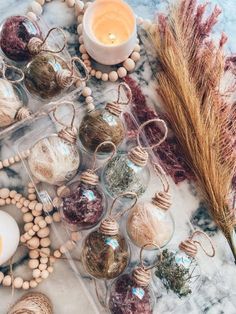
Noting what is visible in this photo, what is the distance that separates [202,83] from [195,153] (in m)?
0.15

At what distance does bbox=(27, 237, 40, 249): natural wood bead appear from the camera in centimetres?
121

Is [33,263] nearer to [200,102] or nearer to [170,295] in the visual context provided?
[170,295]

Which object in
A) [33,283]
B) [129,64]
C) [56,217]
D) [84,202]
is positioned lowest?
[33,283]

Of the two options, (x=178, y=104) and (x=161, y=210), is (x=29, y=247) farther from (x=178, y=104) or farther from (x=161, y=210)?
(x=178, y=104)

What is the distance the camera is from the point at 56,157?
3.67 ft

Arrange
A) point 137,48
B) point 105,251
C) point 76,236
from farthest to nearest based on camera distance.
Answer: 1. point 137,48
2. point 76,236
3. point 105,251

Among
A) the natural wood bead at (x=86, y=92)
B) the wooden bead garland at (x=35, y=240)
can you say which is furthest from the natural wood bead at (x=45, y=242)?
the natural wood bead at (x=86, y=92)

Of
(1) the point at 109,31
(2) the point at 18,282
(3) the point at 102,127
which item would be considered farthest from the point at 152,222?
(1) the point at 109,31

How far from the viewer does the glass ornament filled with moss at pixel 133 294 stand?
3.56 feet

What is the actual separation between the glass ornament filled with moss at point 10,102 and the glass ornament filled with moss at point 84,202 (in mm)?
182

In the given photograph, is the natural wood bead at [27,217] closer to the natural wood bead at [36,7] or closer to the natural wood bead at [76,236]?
the natural wood bead at [76,236]

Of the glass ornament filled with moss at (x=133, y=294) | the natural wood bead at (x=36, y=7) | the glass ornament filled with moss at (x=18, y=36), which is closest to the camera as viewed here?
the glass ornament filled with moss at (x=133, y=294)

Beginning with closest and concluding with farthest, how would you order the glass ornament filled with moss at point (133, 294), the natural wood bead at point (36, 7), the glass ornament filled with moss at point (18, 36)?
1. the glass ornament filled with moss at point (133, 294)
2. the glass ornament filled with moss at point (18, 36)
3. the natural wood bead at point (36, 7)

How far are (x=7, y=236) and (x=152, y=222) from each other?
0.29 meters
